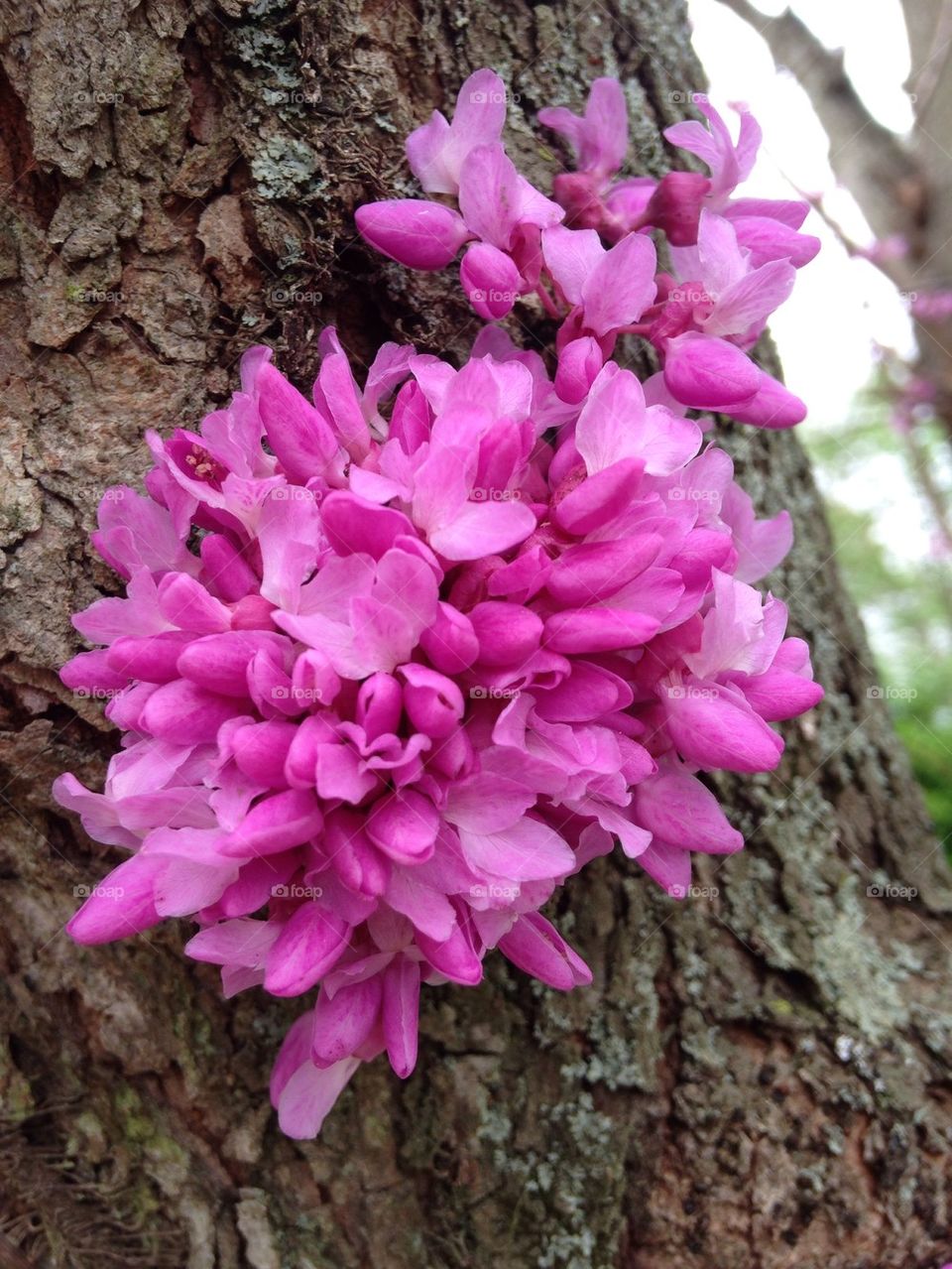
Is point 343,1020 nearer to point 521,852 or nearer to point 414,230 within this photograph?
point 521,852

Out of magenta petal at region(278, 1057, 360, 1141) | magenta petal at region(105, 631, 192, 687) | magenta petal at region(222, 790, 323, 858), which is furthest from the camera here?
magenta petal at region(278, 1057, 360, 1141)

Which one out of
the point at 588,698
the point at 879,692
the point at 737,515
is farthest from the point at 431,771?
the point at 879,692

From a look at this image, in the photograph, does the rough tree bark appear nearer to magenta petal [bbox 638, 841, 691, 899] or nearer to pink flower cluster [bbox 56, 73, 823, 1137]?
pink flower cluster [bbox 56, 73, 823, 1137]

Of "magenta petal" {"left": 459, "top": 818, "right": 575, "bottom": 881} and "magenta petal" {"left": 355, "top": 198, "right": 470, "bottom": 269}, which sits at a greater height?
"magenta petal" {"left": 355, "top": 198, "right": 470, "bottom": 269}

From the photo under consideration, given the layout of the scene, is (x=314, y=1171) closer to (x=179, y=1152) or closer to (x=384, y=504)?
(x=179, y=1152)

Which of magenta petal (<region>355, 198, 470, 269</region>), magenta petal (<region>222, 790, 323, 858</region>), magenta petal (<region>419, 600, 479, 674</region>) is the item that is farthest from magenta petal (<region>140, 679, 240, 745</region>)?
magenta petal (<region>355, 198, 470, 269</region>)

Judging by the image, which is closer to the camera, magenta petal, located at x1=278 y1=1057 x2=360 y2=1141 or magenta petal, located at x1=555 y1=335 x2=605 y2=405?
magenta petal, located at x1=555 y1=335 x2=605 y2=405
